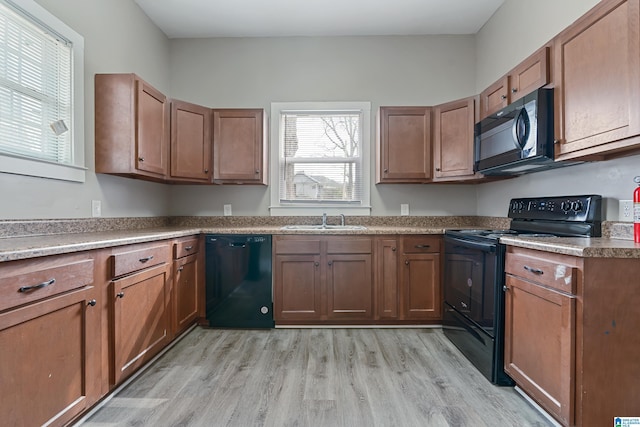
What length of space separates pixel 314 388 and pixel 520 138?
2.02 m

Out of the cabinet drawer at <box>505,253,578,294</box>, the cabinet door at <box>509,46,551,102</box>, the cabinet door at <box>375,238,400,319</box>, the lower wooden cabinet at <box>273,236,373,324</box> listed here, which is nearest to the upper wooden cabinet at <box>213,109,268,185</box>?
the lower wooden cabinet at <box>273,236,373,324</box>

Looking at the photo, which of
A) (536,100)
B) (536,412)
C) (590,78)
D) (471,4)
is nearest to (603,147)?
(590,78)

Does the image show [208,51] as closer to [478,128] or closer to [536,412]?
[478,128]

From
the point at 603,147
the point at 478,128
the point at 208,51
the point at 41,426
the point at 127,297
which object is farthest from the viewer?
the point at 208,51

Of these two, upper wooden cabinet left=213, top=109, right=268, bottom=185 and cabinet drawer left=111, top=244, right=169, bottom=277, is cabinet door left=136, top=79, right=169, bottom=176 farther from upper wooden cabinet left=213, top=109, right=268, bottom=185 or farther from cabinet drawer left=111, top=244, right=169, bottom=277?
cabinet drawer left=111, top=244, right=169, bottom=277

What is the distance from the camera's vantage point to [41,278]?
4.42 ft

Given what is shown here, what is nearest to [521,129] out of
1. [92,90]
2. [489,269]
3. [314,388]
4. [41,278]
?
[489,269]

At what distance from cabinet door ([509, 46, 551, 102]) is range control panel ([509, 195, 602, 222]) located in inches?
29.2

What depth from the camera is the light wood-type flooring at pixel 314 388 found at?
1.67 meters

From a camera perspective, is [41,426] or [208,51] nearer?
[41,426]

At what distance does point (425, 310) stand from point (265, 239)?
5.18ft

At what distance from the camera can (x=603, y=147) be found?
1574mm

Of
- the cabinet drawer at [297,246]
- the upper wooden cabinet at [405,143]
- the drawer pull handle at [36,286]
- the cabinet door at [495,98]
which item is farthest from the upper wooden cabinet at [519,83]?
the drawer pull handle at [36,286]

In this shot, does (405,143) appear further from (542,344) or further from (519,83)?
(542,344)
